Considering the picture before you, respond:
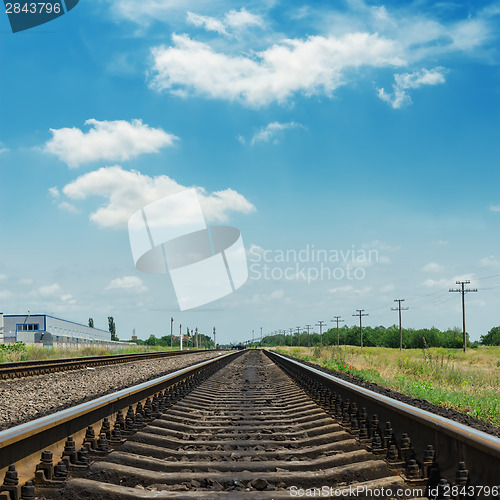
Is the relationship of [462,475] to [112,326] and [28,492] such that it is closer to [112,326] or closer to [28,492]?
[28,492]

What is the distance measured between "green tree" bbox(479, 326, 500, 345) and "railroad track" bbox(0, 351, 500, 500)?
123m

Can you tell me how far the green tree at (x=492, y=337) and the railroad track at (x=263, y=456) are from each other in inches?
4857

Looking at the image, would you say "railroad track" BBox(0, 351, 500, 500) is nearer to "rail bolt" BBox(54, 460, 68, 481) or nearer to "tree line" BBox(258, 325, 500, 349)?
"rail bolt" BBox(54, 460, 68, 481)

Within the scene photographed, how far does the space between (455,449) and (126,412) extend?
3.80 metres

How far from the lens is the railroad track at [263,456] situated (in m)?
3.44

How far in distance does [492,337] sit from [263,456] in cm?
12837

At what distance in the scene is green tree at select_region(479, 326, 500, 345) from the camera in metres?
118

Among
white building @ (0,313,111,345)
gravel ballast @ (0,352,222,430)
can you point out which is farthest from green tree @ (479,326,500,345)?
gravel ballast @ (0,352,222,430)

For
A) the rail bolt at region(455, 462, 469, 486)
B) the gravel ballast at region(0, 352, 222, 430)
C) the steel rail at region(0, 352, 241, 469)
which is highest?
the steel rail at region(0, 352, 241, 469)

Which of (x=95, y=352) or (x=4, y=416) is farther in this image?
(x=95, y=352)

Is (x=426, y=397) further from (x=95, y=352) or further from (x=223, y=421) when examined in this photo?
(x=95, y=352)

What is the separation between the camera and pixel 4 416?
871cm

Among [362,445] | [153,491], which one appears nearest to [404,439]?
[362,445]

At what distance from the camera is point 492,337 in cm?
12106
